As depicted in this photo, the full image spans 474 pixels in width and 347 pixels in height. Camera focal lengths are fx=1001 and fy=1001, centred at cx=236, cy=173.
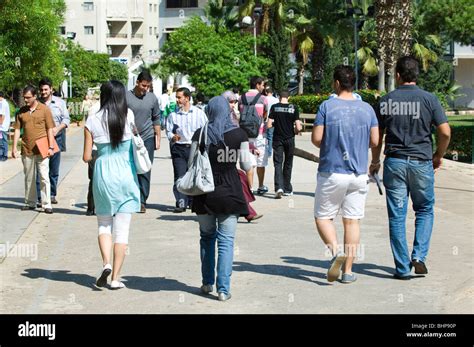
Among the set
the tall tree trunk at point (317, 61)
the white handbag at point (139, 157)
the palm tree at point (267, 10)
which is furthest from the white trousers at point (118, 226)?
the palm tree at point (267, 10)

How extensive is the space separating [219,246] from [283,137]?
7.63 meters

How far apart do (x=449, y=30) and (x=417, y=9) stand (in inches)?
239

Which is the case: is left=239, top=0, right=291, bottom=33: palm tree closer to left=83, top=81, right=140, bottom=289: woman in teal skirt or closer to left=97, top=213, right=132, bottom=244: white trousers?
left=83, top=81, right=140, bottom=289: woman in teal skirt

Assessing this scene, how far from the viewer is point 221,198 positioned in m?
8.18

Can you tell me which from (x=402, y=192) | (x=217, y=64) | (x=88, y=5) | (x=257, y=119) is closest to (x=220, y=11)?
(x=217, y=64)

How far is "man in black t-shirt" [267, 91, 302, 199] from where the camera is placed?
15.6 m

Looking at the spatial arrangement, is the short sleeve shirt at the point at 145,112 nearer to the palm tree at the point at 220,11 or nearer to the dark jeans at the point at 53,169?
the dark jeans at the point at 53,169

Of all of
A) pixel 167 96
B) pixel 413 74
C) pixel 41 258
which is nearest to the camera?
pixel 413 74

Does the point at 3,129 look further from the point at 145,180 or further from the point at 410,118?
the point at 410,118

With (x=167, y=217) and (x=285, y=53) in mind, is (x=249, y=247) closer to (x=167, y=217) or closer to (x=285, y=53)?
(x=167, y=217)

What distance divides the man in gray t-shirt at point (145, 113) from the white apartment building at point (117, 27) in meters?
77.3

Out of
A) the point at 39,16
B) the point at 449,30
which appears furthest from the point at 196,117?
the point at 449,30

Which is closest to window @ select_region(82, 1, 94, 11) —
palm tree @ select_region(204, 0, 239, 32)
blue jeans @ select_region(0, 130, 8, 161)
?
palm tree @ select_region(204, 0, 239, 32)

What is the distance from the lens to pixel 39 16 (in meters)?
28.5
